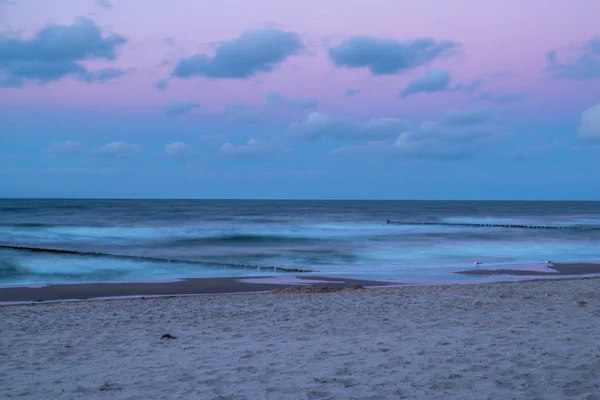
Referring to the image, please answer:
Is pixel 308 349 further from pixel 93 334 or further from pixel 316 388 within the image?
pixel 93 334

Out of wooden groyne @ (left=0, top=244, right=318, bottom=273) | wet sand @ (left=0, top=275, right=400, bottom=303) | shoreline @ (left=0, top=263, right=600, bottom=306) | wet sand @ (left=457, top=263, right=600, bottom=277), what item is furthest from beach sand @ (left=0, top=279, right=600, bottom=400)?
wooden groyne @ (left=0, top=244, right=318, bottom=273)

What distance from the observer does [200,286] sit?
15695 millimetres

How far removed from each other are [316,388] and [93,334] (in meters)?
4.43

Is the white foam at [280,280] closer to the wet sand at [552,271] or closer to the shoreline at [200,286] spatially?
the shoreline at [200,286]

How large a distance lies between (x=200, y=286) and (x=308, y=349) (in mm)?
9149

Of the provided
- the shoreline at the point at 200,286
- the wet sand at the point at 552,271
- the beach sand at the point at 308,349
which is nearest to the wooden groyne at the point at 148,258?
the shoreline at the point at 200,286

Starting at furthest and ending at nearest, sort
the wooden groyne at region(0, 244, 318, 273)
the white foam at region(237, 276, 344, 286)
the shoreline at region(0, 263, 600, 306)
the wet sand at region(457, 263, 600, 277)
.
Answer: the wooden groyne at region(0, 244, 318, 273)
the wet sand at region(457, 263, 600, 277)
the white foam at region(237, 276, 344, 286)
the shoreline at region(0, 263, 600, 306)

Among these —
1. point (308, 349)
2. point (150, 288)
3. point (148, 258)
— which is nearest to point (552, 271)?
point (150, 288)

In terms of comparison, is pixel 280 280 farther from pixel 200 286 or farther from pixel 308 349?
pixel 308 349

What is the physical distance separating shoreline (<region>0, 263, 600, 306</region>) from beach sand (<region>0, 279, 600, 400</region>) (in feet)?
6.72

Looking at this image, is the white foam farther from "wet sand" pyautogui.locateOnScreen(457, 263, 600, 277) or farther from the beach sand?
"wet sand" pyautogui.locateOnScreen(457, 263, 600, 277)

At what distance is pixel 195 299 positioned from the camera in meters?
12.5

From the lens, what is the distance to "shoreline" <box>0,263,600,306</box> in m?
13.8

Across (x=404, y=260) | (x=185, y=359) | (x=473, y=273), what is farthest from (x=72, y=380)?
(x=404, y=260)
